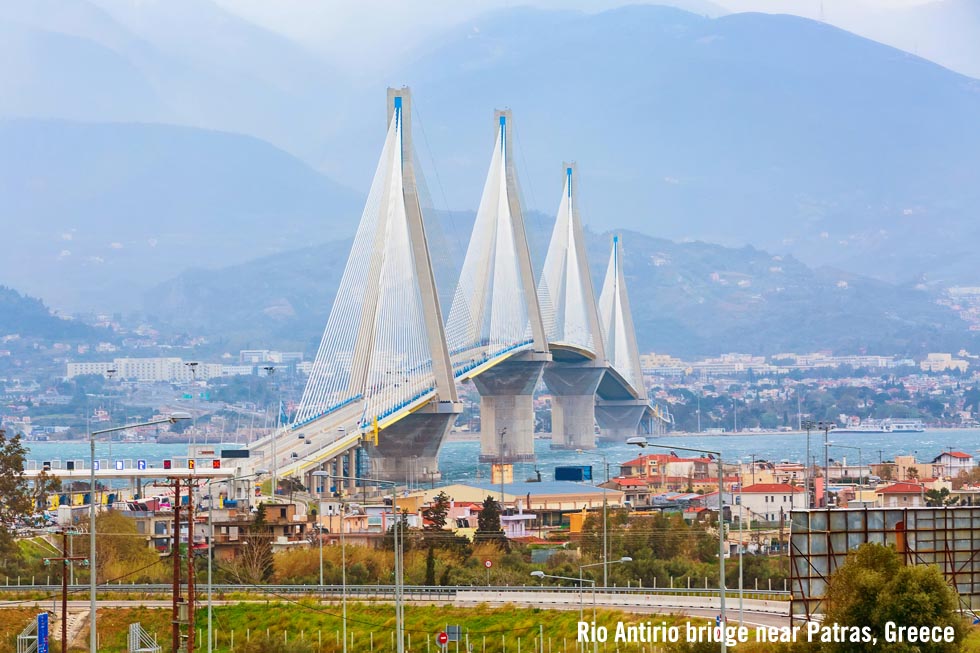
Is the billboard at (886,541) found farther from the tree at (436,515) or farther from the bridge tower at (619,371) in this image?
the bridge tower at (619,371)

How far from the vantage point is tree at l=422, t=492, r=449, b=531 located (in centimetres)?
5922

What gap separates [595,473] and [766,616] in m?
72.8

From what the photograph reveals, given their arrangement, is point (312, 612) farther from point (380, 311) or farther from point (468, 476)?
point (468, 476)

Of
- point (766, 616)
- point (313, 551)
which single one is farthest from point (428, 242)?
point (766, 616)

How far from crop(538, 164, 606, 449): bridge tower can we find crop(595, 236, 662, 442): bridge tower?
3.99 m

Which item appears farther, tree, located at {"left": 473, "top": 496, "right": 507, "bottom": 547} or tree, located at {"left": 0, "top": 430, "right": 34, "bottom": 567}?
tree, located at {"left": 473, "top": 496, "right": 507, "bottom": 547}

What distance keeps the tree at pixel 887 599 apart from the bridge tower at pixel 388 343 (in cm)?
4789

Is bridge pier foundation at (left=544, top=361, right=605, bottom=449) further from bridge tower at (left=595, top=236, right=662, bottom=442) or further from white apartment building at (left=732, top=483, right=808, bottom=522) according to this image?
white apartment building at (left=732, top=483, right=808, bottom=522)

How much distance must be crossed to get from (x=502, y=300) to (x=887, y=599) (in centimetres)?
7411

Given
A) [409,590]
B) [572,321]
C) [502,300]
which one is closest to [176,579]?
[409,590]

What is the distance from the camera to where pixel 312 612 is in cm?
3950

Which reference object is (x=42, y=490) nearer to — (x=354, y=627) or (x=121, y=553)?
(x=121, y=553)

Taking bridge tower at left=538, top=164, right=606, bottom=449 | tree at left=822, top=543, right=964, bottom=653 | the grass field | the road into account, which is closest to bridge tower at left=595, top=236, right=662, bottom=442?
bridge tower at left=538, top=164, right=606, bottom=449

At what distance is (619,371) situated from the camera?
130 m
